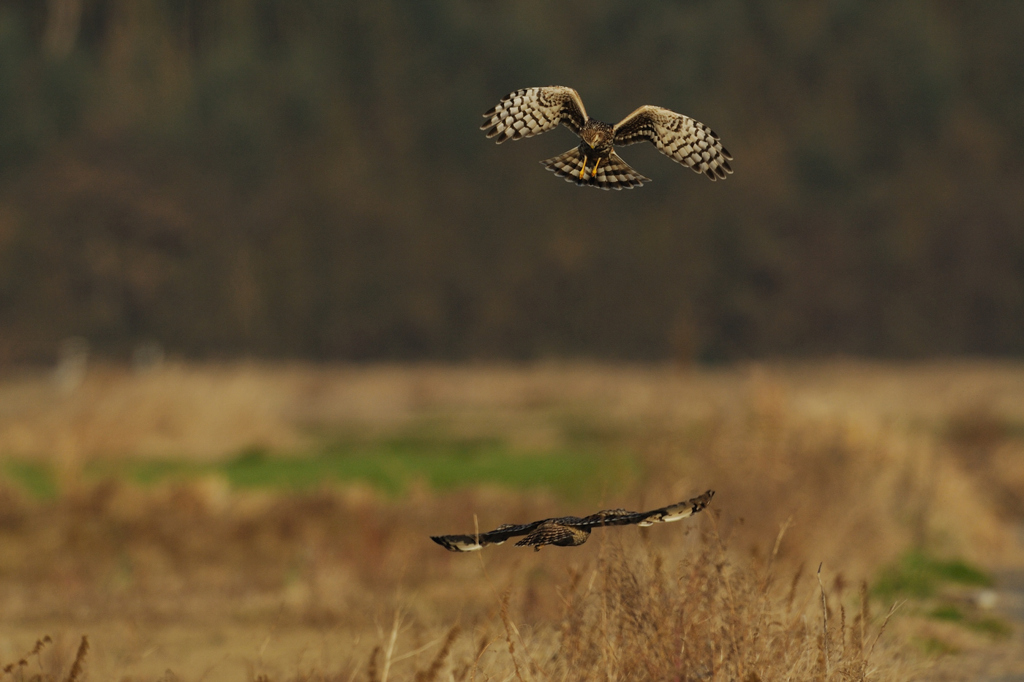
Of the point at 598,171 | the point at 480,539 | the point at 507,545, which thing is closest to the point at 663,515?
the point at 480,539

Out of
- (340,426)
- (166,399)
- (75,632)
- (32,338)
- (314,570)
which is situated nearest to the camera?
(75,632)

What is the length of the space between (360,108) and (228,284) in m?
11.9

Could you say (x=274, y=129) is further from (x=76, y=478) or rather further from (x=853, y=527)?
(x=853, y=527)

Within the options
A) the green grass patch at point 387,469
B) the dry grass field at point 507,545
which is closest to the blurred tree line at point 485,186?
the dry grass field at point 507,545

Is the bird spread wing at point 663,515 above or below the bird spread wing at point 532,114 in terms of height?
below

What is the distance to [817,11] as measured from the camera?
78188 mm

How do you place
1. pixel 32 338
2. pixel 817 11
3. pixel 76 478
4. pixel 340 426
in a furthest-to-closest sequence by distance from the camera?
pixel 817 11 < pixel 32 338 < pixel 340 426 < pixel 76 478

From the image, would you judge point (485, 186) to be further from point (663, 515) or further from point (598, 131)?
point (598, 131)

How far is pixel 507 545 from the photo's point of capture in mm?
22812

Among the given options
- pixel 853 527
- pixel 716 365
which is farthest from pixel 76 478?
pixel 716 365

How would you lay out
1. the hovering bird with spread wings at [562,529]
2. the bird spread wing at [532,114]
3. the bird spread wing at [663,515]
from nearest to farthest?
the bird spread wing at [532,114], the hovering bird with spread wings at [562,529], the bird spread wing at [663,515]

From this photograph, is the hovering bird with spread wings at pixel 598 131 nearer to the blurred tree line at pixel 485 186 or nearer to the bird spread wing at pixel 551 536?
the bird spread wing at pixel 551 536

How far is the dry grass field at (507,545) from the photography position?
8680 mm

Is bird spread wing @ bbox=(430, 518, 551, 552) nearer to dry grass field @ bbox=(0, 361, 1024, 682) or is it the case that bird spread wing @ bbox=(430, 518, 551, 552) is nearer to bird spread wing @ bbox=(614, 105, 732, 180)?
dry grass field @ bbox=(0, 361, 1024, 682)
